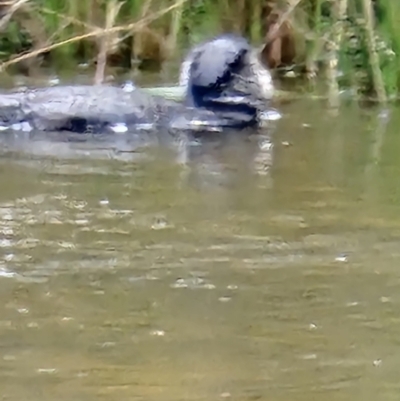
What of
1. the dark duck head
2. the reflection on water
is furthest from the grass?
the reflection on water

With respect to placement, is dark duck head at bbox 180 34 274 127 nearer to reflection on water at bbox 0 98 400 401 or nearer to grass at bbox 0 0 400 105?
grass at bbox 0 0 400 105

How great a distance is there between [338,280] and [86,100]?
157cm

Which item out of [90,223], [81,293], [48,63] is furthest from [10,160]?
[48,63]

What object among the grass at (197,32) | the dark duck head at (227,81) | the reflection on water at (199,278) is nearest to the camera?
the reflection on water at (199,278)

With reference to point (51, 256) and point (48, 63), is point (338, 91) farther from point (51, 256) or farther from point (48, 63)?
point (51, 256)

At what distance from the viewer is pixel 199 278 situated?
5.18ft

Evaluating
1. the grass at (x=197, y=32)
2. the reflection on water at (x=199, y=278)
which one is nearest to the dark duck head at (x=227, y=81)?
the grass at (x=197, y=32)

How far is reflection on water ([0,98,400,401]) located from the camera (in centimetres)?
123

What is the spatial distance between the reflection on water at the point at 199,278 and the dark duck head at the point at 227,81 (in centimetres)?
57

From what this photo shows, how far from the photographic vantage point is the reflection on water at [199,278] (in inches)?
48.3

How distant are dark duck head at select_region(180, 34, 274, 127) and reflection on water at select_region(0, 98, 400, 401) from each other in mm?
570

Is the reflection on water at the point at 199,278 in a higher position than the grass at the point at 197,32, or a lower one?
lower

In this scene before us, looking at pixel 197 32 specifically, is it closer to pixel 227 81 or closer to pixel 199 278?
pixel 227 81

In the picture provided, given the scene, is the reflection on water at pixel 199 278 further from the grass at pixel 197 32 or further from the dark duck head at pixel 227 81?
the grass at pixel 197 32
